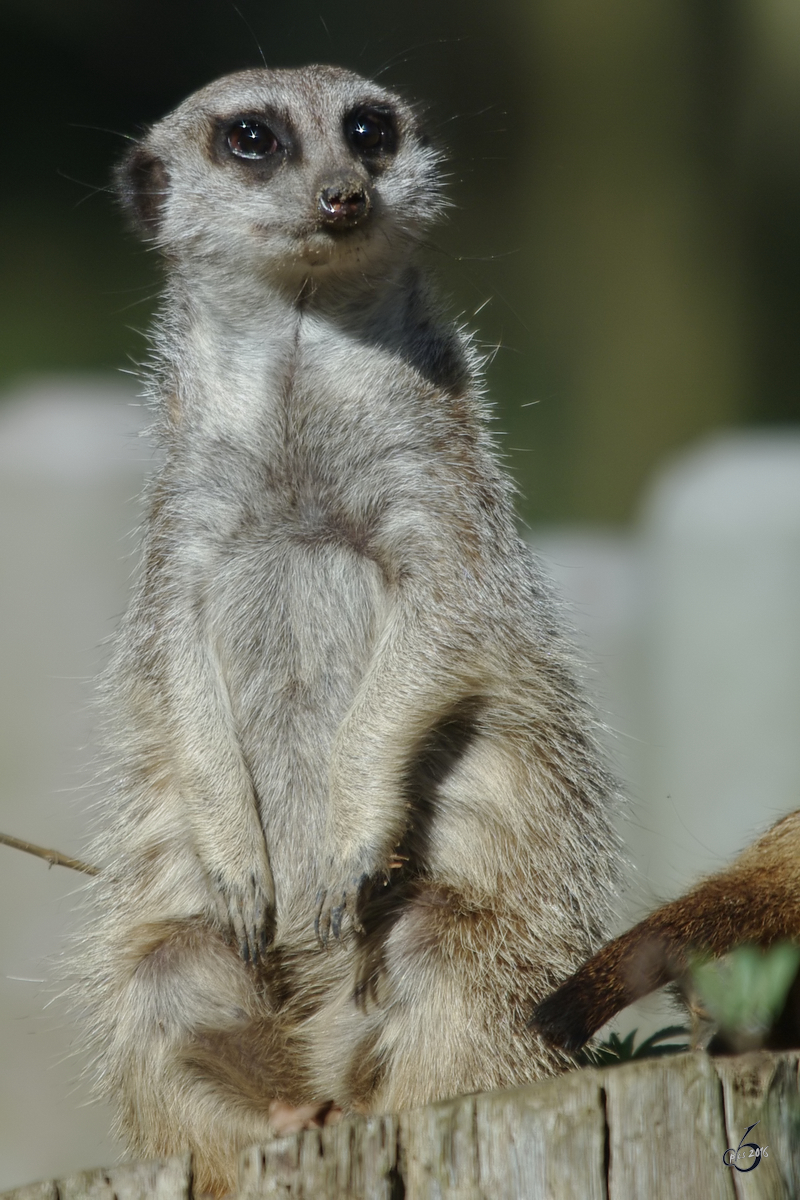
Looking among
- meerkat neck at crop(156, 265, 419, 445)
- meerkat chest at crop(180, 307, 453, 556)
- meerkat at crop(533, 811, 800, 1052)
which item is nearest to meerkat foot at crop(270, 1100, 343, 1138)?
meerkat at crop(533, 811, 800, 1052)

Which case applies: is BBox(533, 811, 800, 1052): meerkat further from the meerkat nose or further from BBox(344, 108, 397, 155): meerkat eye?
BBox(344, 108, 397, 155): meerkat eye

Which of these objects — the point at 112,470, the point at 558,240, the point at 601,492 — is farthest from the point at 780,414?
→ the point at 112,470

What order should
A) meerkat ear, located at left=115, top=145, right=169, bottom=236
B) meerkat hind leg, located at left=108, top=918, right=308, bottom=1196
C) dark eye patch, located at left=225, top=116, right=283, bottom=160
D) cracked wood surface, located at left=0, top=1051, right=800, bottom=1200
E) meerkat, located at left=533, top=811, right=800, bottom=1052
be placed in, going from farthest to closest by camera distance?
meerkat ear, located at left=115, top=145, right=169, bottom=236 < dark eye patch, located at left=225, top=116, right=283, bottom=160 < meerkat hind leg, located at left=108, top=918, right=308, bottom=1196 < meerkat, located at left=533, top=811, right=800, bottom=1052 < cracked wood surface, located at left=0, top=1051, right=800, bottom=1200

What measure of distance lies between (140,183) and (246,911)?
1.85 meters

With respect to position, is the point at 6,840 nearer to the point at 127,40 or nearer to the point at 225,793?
the point at 225,793

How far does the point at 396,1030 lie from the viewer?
276cm

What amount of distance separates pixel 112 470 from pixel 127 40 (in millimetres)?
1555

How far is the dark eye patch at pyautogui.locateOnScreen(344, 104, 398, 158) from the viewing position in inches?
131

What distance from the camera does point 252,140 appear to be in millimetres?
3254

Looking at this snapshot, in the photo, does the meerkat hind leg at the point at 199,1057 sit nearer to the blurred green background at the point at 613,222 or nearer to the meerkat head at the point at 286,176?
the meerkat head at the point at 286,176

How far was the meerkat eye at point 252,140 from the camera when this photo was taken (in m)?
3.24

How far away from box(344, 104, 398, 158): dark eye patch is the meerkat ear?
0.49 meters

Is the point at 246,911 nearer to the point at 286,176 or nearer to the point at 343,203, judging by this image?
the point at 343,203

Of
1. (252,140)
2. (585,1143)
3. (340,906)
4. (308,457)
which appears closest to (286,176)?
(252,140)
